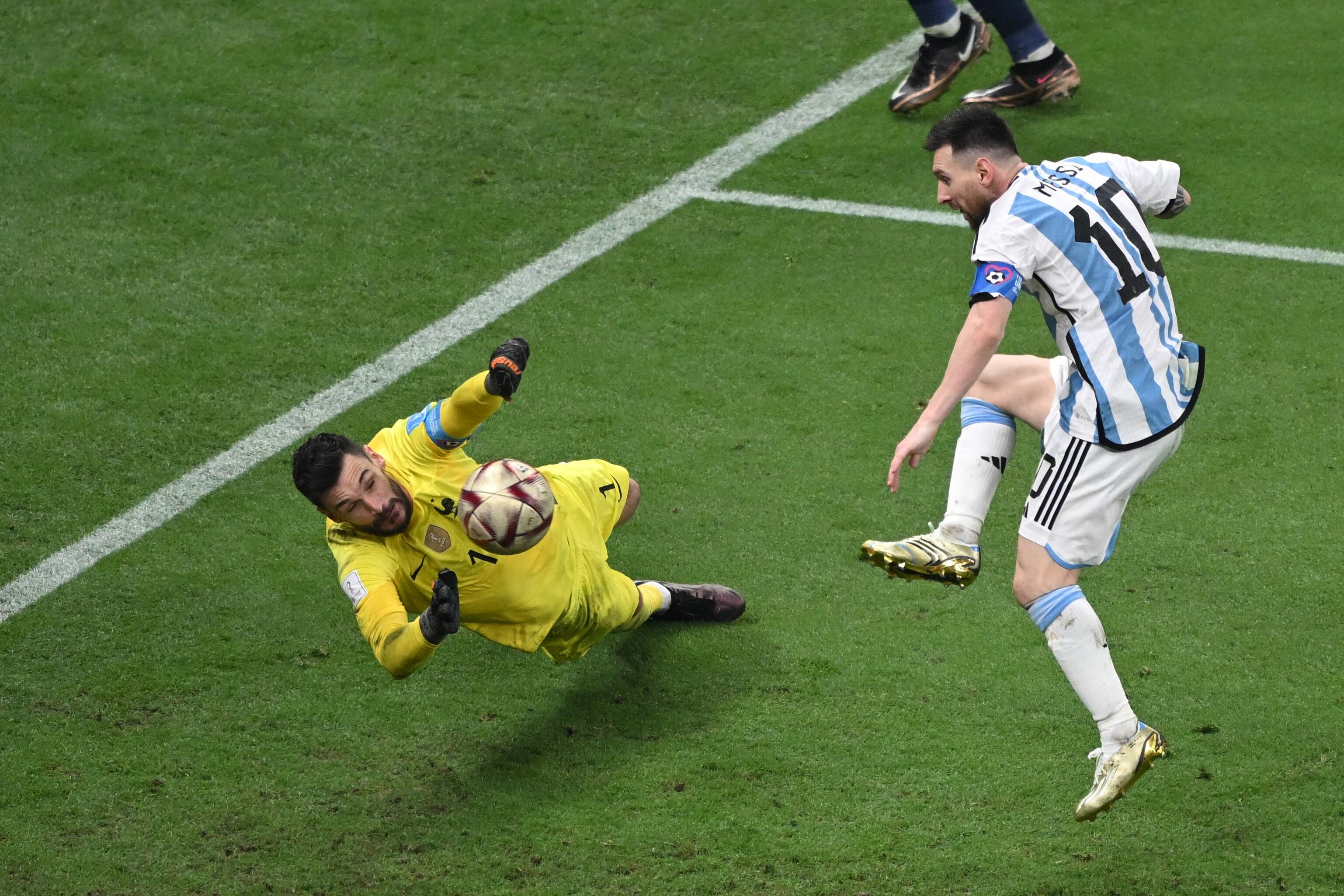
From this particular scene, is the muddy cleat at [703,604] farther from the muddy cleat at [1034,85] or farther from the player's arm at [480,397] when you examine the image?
the muddy cleat at [1034,85]

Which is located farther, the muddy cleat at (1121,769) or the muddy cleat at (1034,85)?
the muddy cleat at (1034,85)

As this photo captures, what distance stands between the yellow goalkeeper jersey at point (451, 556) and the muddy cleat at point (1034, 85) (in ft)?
15.3

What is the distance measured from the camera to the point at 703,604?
212 inches

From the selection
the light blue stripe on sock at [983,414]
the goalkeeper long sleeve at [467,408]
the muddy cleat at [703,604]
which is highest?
the goalkeeper long sleeve at [467,408]

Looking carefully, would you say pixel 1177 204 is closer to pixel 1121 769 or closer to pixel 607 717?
pixel 1121 769

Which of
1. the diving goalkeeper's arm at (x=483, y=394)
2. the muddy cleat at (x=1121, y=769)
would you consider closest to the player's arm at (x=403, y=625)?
the diving goalkeeper's arm at (x=483, y=394)

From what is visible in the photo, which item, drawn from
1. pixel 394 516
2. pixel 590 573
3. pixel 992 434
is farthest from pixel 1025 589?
pixel 394 516

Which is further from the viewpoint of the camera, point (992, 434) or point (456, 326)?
point (456, 326)

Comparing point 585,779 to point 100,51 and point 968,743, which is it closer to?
point 968,743

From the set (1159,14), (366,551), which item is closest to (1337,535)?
(366,551)

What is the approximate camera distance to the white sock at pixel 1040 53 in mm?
8383

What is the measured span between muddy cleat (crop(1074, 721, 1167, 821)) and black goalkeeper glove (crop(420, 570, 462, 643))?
186 centimetres

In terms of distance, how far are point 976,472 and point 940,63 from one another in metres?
4.50

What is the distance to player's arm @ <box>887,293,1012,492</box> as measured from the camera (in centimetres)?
397
